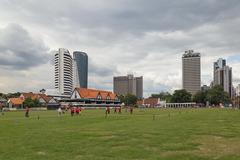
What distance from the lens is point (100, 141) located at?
22797 mm

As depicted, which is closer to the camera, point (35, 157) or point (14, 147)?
point (35, 157)

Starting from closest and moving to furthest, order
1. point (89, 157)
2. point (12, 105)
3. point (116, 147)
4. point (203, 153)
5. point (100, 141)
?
point (89, 157) → point (203, 153) → point (116, 147) → point (100, 141) → point (12, 105)

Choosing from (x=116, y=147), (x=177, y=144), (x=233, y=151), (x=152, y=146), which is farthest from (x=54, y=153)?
(x=233, y=151)

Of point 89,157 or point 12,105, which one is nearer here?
point 89,157

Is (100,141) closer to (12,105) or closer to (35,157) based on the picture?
(35,157)

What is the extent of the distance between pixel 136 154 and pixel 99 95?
180446 millimetres

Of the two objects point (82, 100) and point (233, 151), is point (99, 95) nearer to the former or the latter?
point (82, 100)

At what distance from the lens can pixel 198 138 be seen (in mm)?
24172

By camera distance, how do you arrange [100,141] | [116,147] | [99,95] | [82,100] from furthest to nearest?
[99,95]
[82,100]
[100,141]
[116,147]

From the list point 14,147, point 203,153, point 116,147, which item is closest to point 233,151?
point 203,153

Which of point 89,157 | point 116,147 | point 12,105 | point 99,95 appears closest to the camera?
point 89,157

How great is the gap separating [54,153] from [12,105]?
157m

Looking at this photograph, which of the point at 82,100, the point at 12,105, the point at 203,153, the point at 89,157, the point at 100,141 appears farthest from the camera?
the point at 82,100

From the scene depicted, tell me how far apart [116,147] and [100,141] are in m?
2.99
